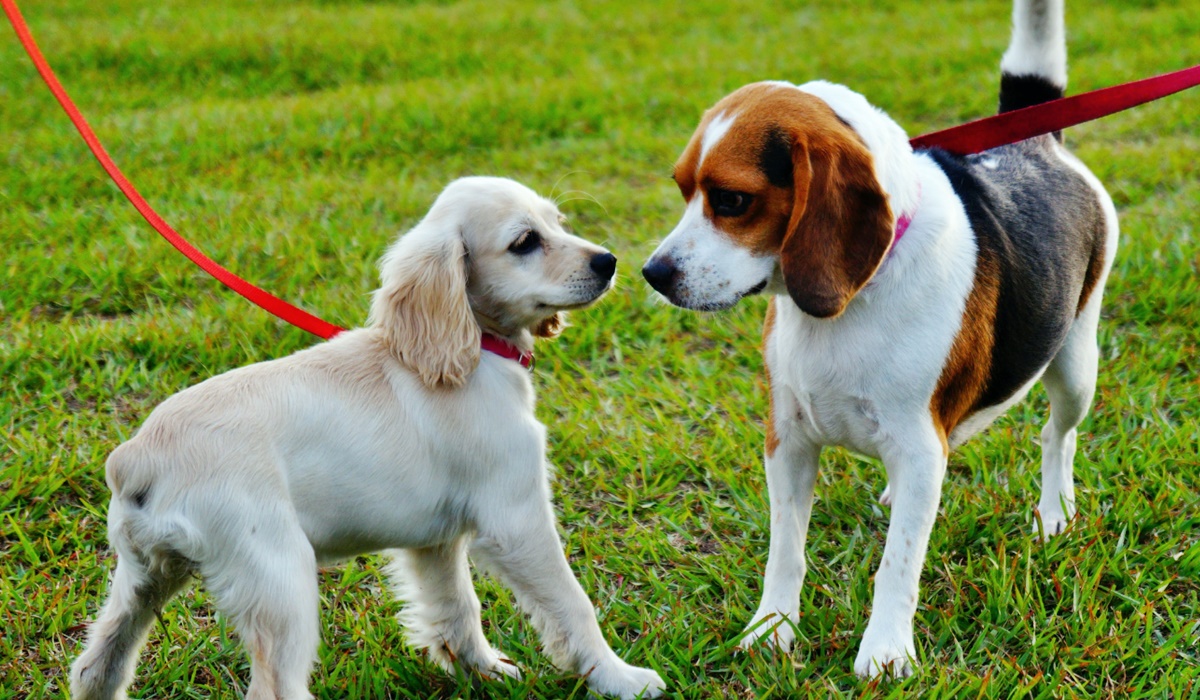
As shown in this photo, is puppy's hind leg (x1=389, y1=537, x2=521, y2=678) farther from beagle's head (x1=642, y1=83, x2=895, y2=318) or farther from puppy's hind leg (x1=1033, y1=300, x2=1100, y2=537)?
puppy's hind leg (x1=1033, y1=300, x2=1100, y2=537)

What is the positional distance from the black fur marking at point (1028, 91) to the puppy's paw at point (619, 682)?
89.2 inches

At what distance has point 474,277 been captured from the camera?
320 centimetres

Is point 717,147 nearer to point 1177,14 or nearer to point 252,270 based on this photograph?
point 252,270

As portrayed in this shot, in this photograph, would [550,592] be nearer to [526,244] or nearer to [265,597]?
[265,597]

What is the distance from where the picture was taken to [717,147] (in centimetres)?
292

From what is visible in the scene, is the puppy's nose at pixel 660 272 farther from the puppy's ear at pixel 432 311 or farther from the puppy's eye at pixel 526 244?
the puppy's ear at pixel 432 311

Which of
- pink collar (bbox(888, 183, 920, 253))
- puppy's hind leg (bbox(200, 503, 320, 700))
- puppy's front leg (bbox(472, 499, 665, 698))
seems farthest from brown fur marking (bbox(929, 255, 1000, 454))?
puppy's hind leg (bbox(200, 503, 320, 700))

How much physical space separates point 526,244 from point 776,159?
0.77m

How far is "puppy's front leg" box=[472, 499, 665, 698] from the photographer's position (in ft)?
9.81

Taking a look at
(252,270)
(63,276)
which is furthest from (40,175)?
(252,270)

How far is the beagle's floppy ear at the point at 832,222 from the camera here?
2.78 m

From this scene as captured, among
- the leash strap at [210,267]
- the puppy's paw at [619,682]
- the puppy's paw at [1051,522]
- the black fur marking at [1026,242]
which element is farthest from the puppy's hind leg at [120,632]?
the puppy's paw at [1051,522]

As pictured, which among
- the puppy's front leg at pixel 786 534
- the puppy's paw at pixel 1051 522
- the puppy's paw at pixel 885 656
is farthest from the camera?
the puppy's paw at pixel 1051 522

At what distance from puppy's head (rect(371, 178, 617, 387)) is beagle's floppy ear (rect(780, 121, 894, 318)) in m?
0.56
